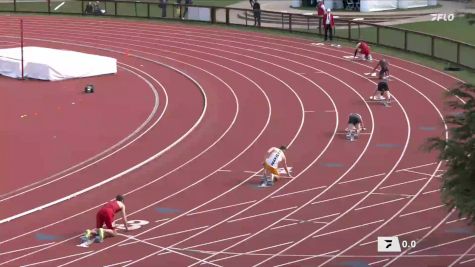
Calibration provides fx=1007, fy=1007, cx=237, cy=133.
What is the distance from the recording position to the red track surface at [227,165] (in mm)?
16641

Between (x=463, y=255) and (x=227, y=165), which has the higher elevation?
(x=227, y=165)

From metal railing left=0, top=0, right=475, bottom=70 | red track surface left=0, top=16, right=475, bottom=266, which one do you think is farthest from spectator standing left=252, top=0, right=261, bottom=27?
red track surface left=0, top=16, right=475, bottom=266

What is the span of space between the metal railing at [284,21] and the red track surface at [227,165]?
1621 mm

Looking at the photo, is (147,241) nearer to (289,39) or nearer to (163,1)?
(289,39)

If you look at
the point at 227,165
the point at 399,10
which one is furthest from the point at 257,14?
the point at 227,165

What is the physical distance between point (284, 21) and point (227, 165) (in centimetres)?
2340

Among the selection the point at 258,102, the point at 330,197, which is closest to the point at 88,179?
the point at 330,197

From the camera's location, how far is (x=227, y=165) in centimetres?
2217

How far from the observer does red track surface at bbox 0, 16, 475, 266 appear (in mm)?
16641

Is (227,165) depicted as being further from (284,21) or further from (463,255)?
(284,21)

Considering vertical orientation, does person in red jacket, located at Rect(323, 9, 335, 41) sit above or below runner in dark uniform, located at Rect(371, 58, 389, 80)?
above

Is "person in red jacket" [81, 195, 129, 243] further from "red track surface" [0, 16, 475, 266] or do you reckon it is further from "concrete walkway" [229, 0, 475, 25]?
"concrete walkway" [229, 0, 475, 25]

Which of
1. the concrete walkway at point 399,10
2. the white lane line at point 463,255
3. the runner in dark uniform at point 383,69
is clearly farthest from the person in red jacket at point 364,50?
the white lane line at point 463,255

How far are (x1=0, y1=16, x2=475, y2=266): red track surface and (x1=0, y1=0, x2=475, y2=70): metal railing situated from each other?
1.62 metres
